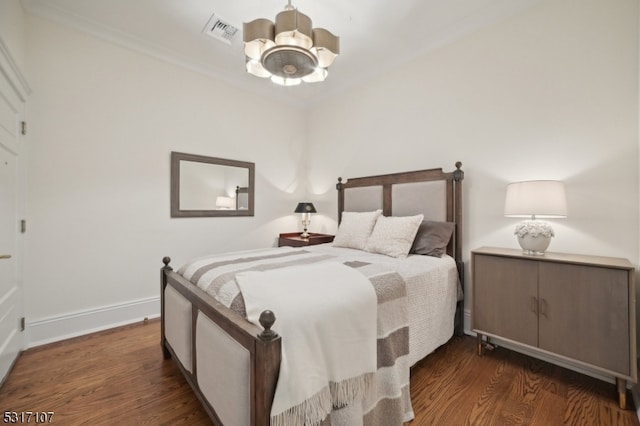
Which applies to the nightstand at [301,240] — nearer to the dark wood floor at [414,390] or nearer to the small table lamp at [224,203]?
the small table lamp at [224,203]

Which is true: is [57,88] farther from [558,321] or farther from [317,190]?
[558,321]

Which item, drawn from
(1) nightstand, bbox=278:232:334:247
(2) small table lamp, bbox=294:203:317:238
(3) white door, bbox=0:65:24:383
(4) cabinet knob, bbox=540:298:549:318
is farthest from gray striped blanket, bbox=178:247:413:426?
(2) small table lamp, bbox=294:203:317:238

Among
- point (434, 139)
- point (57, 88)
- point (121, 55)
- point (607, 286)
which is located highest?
point (121, 55)

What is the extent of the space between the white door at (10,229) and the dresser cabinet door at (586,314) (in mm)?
3584

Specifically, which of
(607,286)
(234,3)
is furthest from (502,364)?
(234,3)

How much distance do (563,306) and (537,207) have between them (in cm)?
67

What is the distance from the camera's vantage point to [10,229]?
2008 millimetres

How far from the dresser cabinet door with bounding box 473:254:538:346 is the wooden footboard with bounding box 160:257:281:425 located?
72.4 inches

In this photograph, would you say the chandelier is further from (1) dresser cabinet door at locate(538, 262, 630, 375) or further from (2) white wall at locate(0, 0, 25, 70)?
(1) dresser cabinet door at locate(538, 262, 630, 375)

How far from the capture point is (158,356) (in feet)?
7.13

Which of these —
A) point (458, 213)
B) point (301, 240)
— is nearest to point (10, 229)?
point (301, 240)

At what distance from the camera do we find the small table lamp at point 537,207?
192 centimetres

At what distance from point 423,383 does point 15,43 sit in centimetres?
386

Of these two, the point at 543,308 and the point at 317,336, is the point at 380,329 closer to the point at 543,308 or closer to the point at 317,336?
the point at 317,336
